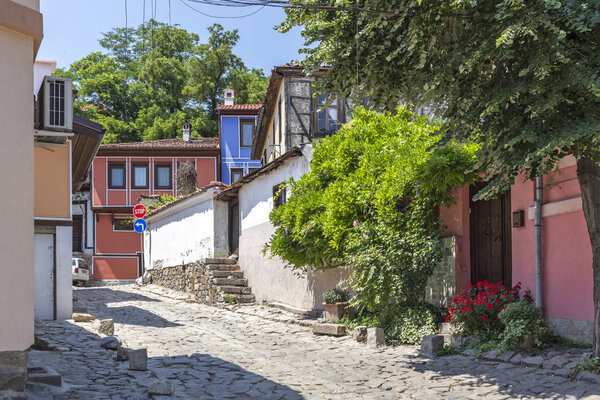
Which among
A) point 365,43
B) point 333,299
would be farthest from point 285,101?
point 365,43

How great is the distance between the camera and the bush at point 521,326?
8.81 metres

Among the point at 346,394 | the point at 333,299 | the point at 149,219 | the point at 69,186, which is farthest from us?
the point at 149,219

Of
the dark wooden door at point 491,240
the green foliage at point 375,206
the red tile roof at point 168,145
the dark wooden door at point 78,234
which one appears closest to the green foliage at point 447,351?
the green foliage at point 375,206

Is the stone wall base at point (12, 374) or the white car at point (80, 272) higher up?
the stone wall base at point (12, 374)

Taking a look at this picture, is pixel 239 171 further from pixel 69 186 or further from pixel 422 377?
pixel 422 377

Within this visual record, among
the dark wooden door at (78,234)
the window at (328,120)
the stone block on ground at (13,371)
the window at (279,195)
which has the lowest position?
the stone block on ground at (13,371)

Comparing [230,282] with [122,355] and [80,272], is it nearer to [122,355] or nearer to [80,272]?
[122,355]

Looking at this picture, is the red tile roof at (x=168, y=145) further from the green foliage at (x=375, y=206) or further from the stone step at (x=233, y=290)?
the green foliage at (x=375, y=206)

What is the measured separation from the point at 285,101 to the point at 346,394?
47.7 ft

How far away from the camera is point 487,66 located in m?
8.26

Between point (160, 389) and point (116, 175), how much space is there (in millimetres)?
30685

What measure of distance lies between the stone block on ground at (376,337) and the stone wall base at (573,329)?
2710mm

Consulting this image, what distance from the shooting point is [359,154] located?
1391 cm

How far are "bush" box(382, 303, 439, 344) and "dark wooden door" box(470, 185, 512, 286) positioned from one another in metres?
1.09
